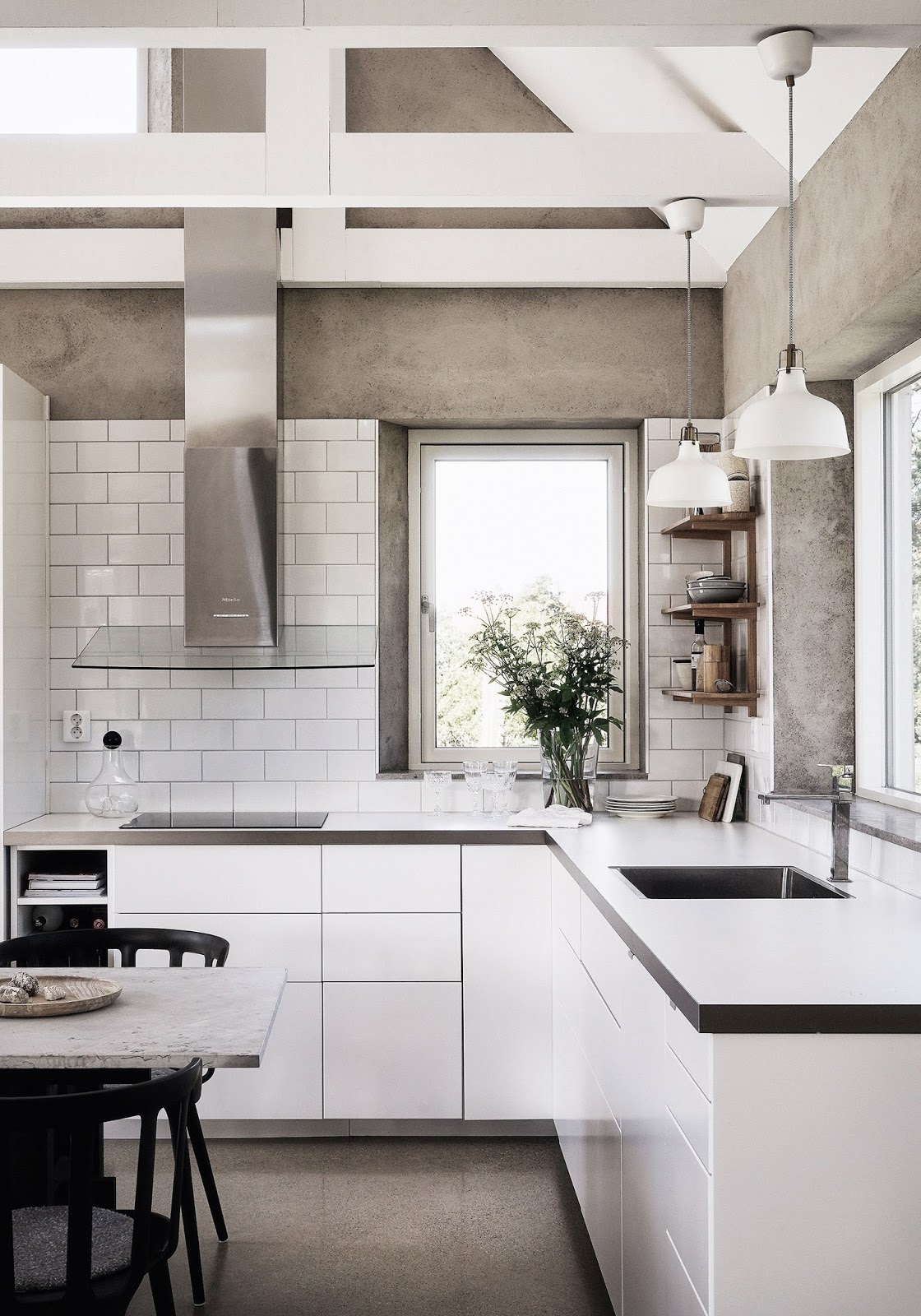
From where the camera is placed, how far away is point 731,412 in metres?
4.23

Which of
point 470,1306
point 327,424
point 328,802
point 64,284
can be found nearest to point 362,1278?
Result: point 470,1306

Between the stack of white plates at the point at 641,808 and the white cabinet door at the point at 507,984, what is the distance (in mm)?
485

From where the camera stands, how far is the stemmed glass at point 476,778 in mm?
4109

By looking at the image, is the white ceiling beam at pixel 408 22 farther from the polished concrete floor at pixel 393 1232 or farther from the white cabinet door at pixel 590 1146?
the polished concrete floor at pixel 393 1232

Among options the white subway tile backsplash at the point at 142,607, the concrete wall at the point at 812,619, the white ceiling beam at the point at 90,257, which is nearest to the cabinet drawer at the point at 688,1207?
the concrete wall at the point at 812,619

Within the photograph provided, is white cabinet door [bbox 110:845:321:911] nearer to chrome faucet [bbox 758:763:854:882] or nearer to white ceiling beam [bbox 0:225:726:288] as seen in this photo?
chrome faucet [bbox 758:763:854:882]

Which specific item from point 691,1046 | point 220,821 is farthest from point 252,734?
point 691,1046

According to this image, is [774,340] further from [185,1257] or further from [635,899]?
[185,1257]

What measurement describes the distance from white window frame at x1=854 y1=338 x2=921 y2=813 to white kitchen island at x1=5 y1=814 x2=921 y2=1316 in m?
0.43

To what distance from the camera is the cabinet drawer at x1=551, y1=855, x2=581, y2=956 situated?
319 centimetres

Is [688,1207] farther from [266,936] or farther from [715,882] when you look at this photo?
[266,936]

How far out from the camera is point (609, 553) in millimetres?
A: 4586

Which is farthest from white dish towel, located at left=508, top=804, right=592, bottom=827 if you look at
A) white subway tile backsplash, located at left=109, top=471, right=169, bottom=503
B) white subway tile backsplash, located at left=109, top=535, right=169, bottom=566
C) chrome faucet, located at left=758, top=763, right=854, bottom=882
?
white subway tile backsplash, located at left=109, top=471, right=169, bottom=503

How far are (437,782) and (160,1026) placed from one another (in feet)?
6.77
